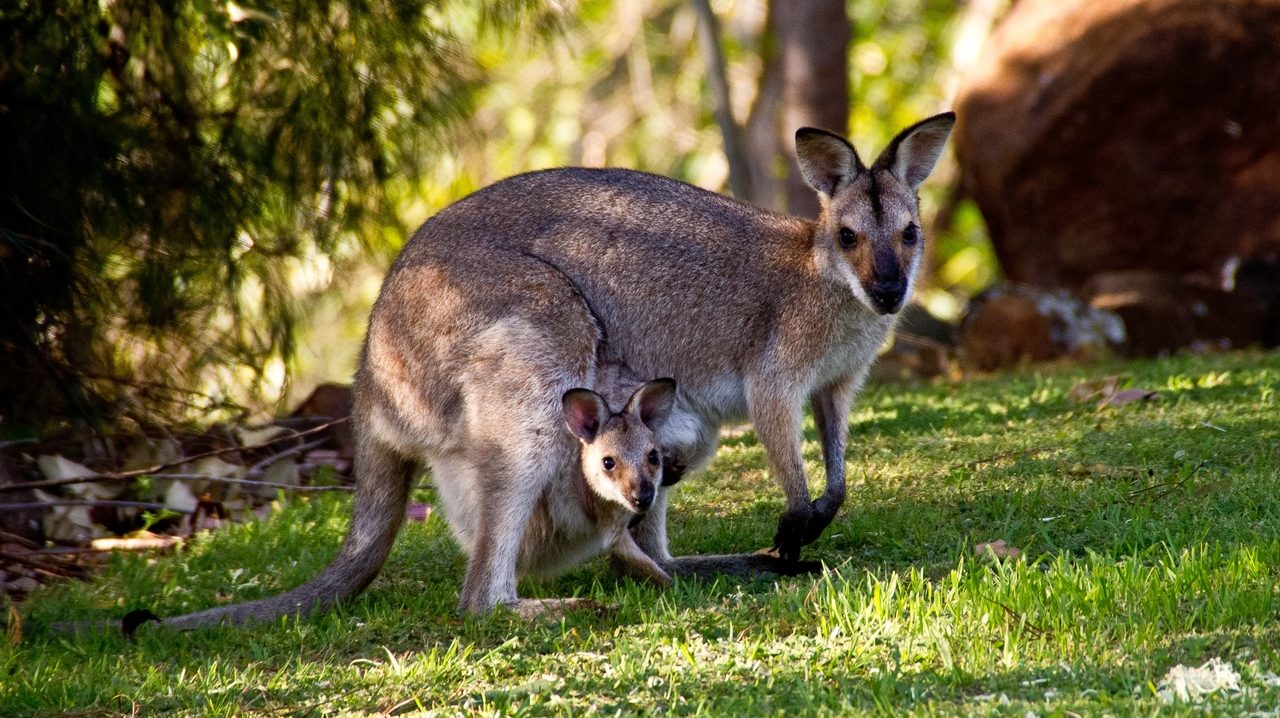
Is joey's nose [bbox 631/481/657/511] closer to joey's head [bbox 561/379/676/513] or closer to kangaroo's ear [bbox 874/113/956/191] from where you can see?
joey's head [bbox 561/379/676/513]

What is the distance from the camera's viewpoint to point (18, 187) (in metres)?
6.79

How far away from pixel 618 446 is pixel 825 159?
150cm

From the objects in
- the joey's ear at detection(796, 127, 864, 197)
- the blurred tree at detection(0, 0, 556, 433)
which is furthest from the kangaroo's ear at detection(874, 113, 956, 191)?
the blurred tree at detection(0, 0, 556, 433)

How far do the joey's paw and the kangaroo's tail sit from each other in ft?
2.20

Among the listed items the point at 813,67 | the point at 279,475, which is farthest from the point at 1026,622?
the point at 813,67

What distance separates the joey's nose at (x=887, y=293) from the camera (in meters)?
5.23

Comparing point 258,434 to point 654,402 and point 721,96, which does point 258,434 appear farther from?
point 721,96

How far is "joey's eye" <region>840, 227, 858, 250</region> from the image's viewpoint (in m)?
5.41

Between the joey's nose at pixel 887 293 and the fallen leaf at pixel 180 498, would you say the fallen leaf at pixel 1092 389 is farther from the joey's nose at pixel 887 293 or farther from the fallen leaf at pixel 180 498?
the fallen leaf at pixel 180 498

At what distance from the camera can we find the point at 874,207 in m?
5.40

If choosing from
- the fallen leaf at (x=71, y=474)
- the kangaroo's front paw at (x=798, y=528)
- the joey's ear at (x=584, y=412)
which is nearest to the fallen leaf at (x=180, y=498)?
the fallen leaf at (x=71, y=474)

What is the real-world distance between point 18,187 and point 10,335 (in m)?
0.72

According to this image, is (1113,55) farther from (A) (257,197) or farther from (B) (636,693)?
(B) (636,693)

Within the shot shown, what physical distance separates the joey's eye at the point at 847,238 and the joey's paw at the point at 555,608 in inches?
66.4
